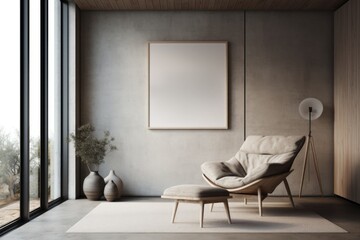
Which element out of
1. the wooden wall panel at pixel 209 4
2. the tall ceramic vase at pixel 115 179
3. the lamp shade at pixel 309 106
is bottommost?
the tall ceramic vase at pixel 115 179

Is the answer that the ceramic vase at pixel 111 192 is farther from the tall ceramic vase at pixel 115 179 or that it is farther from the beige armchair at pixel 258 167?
the beige armchair at pixel 258 167

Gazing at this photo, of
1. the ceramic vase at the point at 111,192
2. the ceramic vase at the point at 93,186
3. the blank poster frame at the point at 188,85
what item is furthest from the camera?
the blank poster frame at the point at 188,85

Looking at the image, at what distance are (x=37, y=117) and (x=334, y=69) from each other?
419 centimetres

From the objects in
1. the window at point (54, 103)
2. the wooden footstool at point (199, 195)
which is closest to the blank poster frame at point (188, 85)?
the window at point (54, 103)

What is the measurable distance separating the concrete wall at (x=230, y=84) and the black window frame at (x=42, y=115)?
45 cm

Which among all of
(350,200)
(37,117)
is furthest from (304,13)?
(37,117)

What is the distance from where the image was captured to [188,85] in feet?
26.5

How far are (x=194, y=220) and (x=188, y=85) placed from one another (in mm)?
2685

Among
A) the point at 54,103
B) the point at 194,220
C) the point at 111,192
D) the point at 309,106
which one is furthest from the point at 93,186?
the point at 309,106

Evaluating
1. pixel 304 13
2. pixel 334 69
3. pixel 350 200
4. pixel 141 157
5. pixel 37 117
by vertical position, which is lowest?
pixel 350 200

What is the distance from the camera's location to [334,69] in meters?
8.05

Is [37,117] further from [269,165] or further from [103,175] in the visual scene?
[269,165]

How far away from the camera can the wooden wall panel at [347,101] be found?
278 inches

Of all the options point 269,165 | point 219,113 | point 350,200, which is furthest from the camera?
point 219,113
